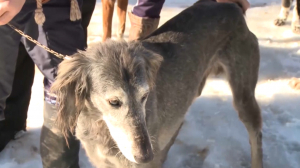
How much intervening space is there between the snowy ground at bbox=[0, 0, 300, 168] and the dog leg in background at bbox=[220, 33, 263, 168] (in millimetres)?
243

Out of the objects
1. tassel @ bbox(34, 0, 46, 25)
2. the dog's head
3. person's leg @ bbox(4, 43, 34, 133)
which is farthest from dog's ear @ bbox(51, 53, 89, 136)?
person's leg @ bbox(4, 43, 34, 133)

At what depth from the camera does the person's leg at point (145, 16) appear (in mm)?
3301

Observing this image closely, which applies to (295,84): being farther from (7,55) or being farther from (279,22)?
(7,55)

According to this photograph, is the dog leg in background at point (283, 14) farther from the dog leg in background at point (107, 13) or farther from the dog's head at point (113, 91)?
the dog's head at point (113, 91)

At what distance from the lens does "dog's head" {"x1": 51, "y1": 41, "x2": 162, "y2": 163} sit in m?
1.97

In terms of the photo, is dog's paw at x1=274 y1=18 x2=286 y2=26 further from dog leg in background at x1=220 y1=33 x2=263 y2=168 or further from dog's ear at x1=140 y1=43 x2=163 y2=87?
dog's ear at x1=140 y1=43 x2=163 y2=87

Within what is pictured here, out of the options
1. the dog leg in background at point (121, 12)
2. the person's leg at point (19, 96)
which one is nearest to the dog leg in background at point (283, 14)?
the dog leg in background at point (121, 12)

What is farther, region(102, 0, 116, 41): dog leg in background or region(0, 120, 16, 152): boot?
region(102, 0, 116, 41): dog leg in background

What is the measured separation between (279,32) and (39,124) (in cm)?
337

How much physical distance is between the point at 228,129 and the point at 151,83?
1657mm

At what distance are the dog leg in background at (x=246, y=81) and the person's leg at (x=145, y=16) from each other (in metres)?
0.76

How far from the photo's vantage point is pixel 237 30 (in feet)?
9.48

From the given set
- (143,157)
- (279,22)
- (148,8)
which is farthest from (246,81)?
(279,22)

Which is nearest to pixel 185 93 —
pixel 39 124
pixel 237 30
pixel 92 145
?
pixel 237 30
